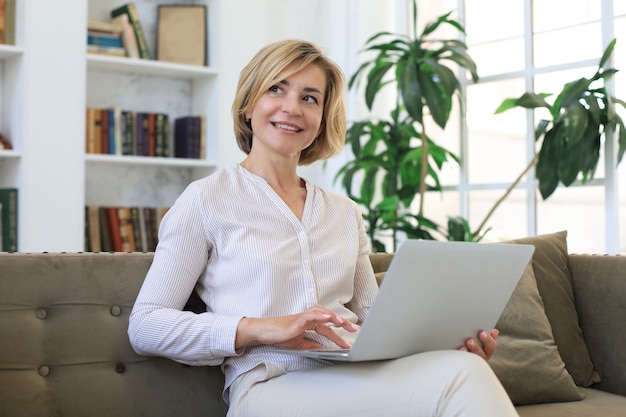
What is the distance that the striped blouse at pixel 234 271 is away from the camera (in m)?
1.75

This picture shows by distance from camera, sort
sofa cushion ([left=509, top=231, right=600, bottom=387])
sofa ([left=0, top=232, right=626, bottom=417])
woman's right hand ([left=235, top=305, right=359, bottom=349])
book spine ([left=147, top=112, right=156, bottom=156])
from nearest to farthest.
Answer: woman's right hand ([left=235, top=305, right=359, bottom=349]), sofa ([left=0, top=232, right=626, bottom=417]), sofa cushion ([left=509, top=231, right=600, bottom=387]), book spine ([left=147, top=112, right=156, bottom=156])

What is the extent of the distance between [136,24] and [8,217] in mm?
1148

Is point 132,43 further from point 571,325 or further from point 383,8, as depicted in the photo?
point 571,325

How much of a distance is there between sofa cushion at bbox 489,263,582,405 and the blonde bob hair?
65 centimetres

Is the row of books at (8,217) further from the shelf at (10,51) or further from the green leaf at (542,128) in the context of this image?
the green leaf at (542,128)

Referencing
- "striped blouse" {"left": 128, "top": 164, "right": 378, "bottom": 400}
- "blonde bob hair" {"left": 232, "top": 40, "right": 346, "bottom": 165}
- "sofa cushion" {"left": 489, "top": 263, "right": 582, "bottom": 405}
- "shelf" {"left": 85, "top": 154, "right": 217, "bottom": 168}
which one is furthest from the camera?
"shelf" {"left": 85, "top": 154, "right": 217, "bottom": 168}

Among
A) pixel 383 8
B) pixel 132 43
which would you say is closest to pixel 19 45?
pixel 132 43

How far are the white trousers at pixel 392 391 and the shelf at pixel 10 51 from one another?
2682 millimetres

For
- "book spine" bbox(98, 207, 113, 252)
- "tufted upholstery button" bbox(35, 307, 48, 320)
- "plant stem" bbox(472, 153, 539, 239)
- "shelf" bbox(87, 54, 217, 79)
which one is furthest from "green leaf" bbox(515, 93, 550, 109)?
"tufted upholstery button" bbox(35, 307, 48, 320)

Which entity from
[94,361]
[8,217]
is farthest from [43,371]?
[8,217]

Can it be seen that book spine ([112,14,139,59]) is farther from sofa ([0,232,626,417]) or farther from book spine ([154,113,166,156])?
sofa ([0,232,626,417])

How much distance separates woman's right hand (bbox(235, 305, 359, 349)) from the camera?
164 cm

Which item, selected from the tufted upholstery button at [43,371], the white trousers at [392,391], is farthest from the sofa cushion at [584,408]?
the tufted upholstery button at [43,371]

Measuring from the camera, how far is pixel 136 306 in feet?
5.88
